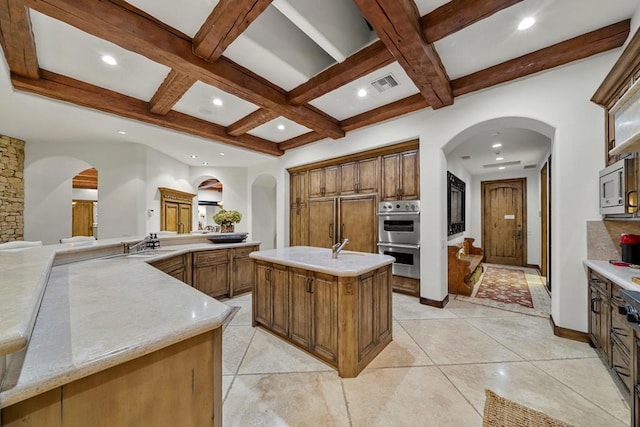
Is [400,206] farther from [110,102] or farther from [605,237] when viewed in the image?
[110,102]

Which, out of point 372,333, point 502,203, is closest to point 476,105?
point 372,333

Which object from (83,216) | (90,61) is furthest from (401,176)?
(83,216)

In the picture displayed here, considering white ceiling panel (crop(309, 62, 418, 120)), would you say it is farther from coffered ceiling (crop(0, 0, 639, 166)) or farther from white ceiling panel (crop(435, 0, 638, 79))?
white ceiling panel (crop(435, 0, 638, 79))

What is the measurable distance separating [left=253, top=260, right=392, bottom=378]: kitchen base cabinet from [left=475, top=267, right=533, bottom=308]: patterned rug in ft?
8.33

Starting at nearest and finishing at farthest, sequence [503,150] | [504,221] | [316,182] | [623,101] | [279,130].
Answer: [623,101] → [279,130] → [503,150] → [316,182] → [504,221]

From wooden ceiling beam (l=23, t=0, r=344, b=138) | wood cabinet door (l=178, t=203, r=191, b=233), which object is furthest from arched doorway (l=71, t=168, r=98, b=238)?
wooden ceiling beam (l=23, t=0, r=344, b=138)

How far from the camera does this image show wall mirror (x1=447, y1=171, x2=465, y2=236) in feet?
14.8

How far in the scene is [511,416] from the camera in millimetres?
1568

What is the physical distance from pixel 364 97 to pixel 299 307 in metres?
2.96

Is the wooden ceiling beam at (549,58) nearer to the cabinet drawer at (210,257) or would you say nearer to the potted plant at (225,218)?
the potted plant at (225,218)

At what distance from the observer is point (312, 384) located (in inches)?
73.4

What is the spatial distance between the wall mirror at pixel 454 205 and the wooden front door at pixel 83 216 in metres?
11.6

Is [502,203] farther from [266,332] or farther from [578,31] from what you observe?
[266,332]

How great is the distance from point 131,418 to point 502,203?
8.33m
